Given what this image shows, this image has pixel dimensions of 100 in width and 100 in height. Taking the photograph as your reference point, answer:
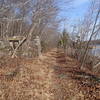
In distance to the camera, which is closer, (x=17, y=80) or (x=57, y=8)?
(x=17, y=80)

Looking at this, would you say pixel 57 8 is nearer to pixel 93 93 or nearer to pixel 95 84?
pixel 95 84

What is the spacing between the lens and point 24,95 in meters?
4.63

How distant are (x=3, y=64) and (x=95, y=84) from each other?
18.6 feet

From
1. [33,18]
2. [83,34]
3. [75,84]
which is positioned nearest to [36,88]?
[75,84]

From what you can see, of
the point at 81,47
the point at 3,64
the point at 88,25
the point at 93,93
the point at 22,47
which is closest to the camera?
the point at 93,93

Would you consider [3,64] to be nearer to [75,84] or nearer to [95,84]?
[75,84]

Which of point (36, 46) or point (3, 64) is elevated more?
point (36, 46)

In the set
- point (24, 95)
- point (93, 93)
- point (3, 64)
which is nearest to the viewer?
point (24, 95)

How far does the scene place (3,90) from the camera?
4.85 m

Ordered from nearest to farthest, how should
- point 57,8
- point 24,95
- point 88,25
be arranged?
point 24,95
point 57,8
point 88,25

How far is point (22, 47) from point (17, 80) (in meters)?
6.55

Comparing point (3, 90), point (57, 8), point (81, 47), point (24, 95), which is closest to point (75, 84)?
point (24, 95)

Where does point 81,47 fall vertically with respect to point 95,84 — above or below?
above

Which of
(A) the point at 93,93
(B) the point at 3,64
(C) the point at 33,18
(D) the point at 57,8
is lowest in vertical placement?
(A) the point at 93,93
